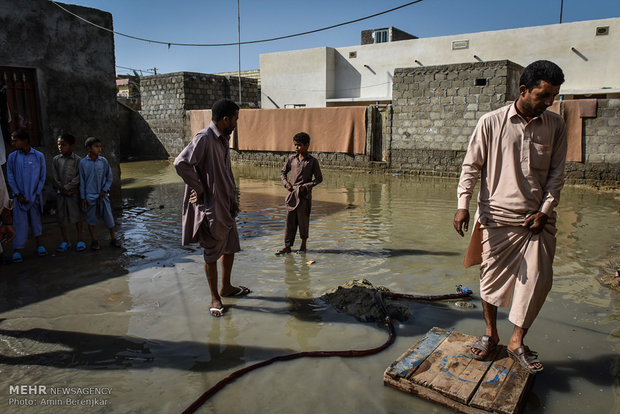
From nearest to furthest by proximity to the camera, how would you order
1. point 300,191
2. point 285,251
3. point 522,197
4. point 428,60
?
point 522,197
point 300,191
point 285,251
point 428,60

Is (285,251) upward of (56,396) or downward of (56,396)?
upward

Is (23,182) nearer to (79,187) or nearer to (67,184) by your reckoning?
(67,184)

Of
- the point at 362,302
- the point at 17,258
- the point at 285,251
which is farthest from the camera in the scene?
the point at 285,251

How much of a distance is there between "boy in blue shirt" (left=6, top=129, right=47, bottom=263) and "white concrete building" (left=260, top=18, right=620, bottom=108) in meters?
19.1

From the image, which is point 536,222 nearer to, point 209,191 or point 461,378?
point 461,378

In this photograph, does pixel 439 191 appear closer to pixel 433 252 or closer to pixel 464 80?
pixel 464 80

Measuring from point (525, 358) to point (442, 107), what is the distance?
11.6 m

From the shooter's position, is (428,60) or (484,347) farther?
(428,60)

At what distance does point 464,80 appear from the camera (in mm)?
12812

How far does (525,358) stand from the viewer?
2.77 meters

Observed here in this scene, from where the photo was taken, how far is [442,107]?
13359 millimetres

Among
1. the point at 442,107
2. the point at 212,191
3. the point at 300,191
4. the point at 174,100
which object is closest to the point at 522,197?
the point at 212,191

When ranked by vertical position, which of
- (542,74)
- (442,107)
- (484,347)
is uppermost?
(442,107)

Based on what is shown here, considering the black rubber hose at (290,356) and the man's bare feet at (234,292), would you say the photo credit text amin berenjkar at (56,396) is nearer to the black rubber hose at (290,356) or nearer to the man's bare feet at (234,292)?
the black rubber hose at (290,356)
